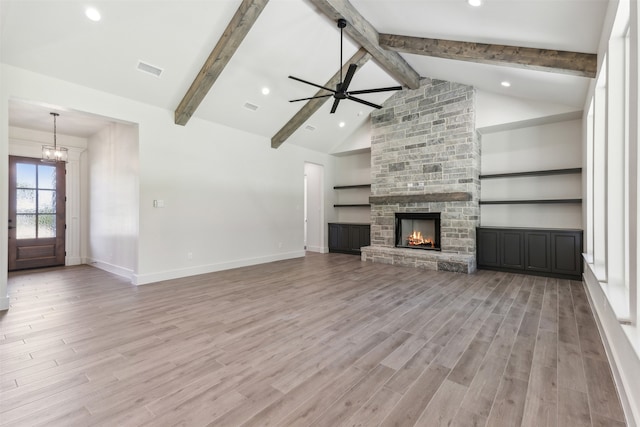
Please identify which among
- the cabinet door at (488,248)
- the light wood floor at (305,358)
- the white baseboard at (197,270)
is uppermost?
the cabinet door at (488,248)

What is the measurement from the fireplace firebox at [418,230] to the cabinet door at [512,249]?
122 cm

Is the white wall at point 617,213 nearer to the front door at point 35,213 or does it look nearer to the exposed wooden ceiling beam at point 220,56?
the exposed wooden ceiling beam at point 220,56

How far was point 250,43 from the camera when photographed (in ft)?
14.1

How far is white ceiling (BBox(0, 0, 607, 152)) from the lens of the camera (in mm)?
3215

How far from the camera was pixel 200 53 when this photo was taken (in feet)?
13.8

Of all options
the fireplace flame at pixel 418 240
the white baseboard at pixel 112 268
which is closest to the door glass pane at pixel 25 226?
the white baseboard at pixel 112 268

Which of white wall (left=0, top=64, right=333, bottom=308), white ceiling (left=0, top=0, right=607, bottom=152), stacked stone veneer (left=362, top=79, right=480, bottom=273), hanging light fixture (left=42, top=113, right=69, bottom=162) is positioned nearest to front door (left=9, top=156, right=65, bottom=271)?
white ceiling (left=0, top=0, right=607, bottom=152)

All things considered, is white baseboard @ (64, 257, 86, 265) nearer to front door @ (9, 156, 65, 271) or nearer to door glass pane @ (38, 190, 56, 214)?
front door @ (9, 156, 65, 271)

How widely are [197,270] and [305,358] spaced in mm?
3838

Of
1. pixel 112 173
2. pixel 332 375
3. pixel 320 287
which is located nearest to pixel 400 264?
pixel 320 287

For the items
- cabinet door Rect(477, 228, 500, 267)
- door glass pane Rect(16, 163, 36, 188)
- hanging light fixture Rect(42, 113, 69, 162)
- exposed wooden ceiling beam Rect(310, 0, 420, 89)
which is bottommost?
cabinet door Rect(477, 228, 500, 267)

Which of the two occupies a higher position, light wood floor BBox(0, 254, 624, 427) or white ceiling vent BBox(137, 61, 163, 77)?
white ceiling vent BBox(137, 61, 163, 77)

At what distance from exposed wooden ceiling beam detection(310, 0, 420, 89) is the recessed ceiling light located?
257cm

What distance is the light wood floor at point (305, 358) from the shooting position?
5.67ft
